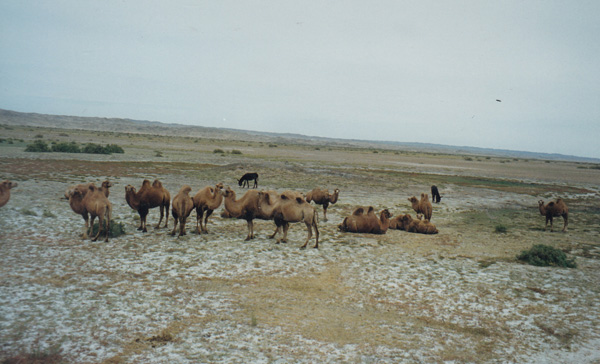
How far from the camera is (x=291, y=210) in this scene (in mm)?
11266

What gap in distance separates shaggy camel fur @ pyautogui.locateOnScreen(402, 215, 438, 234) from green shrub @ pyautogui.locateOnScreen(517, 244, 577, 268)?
3.52 m

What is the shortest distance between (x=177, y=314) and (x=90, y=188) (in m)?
5.75

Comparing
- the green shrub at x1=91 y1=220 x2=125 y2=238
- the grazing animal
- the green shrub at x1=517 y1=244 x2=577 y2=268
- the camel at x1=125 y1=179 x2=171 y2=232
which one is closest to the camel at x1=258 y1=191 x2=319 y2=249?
the camel at x1=125 y1=179 x2=171 y2=232

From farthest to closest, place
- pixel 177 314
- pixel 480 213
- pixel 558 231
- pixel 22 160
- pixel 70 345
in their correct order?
pixel 22 160
pixel 480 213
pixel 558 231
pixel 177 314
pixel 70 345

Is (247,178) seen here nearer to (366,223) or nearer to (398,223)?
(398,223)

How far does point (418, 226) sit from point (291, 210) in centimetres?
600

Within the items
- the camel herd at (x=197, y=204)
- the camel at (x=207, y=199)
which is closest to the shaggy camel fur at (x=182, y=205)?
the camel herd at (x=197, y=204)

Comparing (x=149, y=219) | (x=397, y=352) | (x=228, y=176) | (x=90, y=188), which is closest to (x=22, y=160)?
(x=228, y=176)

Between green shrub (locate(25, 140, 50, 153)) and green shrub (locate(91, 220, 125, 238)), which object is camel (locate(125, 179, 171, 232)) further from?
green shrub (locate(25, 140, 50, 153))

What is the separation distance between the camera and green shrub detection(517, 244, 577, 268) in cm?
1052

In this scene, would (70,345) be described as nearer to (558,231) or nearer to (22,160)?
(558,231)

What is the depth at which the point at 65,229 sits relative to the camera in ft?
37.1

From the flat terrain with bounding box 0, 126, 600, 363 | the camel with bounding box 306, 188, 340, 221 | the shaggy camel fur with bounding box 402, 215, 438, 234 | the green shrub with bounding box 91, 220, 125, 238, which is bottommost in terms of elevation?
the flat terrain with bounding box 0, 126, 600, 363

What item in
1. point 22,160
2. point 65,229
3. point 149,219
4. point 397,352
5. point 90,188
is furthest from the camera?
point 22,160
